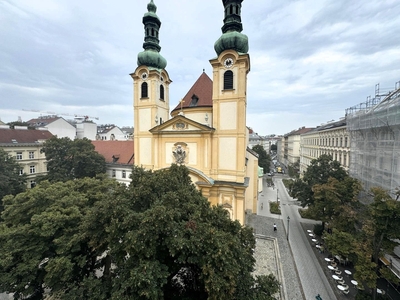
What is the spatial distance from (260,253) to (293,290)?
3.85m

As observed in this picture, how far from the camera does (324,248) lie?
16.1 meters

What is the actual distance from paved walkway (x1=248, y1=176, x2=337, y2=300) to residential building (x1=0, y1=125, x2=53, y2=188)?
30202mm

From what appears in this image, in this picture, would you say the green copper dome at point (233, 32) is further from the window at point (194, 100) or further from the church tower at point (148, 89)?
the church tower at point (148, 89)

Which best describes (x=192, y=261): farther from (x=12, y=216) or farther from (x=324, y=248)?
(x=324, y=248)

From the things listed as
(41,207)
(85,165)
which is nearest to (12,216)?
(41,207)

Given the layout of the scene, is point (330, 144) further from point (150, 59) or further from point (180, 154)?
point (150, 59)

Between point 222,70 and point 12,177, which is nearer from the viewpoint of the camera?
point 222,70

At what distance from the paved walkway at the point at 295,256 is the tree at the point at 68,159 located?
20675 mm

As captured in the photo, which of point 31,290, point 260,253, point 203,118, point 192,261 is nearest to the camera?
point 192,261

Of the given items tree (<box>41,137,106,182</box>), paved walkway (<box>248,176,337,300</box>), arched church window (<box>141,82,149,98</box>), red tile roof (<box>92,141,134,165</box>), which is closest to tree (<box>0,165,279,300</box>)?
paved walkway (<box>248,176,337,300</box>)

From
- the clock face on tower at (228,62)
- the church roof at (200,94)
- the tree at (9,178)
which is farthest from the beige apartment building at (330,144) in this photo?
the tree at (9,178)

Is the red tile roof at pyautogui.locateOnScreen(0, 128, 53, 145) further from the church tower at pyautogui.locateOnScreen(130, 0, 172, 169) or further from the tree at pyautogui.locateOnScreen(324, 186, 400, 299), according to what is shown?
the tree at pyautogui.locateOnScreen(324, 186, 400, 299)

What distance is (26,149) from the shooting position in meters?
28.4

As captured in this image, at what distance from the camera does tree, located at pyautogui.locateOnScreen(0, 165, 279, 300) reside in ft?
19.6
